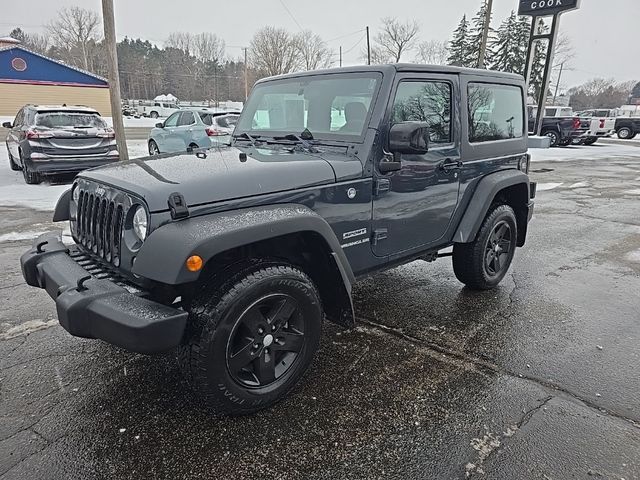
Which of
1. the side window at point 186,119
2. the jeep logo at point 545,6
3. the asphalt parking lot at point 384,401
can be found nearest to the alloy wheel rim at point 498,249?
the asphalt parking lot at point 384,401

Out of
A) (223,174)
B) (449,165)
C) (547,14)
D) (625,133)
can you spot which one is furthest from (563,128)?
(223,174)

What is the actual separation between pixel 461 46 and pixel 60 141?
50184 millimetres

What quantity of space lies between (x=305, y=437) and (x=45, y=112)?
31.7 ft

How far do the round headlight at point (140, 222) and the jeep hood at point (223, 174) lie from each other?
80mm

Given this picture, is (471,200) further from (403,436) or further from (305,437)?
(305,437)

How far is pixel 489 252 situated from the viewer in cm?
429

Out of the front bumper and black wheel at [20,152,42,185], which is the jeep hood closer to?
the front bumper

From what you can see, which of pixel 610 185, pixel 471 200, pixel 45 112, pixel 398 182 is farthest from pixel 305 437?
pixel 610 185

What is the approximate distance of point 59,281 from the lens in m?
2.39

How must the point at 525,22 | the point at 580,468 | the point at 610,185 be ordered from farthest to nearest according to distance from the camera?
the point at 525,22, the point at 610,185, the point at 580,468

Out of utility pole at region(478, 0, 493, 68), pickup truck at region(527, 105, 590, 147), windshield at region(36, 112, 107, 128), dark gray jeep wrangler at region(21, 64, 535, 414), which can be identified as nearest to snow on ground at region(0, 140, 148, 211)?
windshield at region(36, 112, 107, 128)

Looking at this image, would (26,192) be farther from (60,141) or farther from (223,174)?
(223,174)

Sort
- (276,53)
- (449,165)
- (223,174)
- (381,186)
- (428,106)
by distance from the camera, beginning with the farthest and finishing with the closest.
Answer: (276,53), (449,165), (428,106), (381,186), (223,174)

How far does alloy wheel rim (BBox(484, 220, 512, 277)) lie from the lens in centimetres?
425
